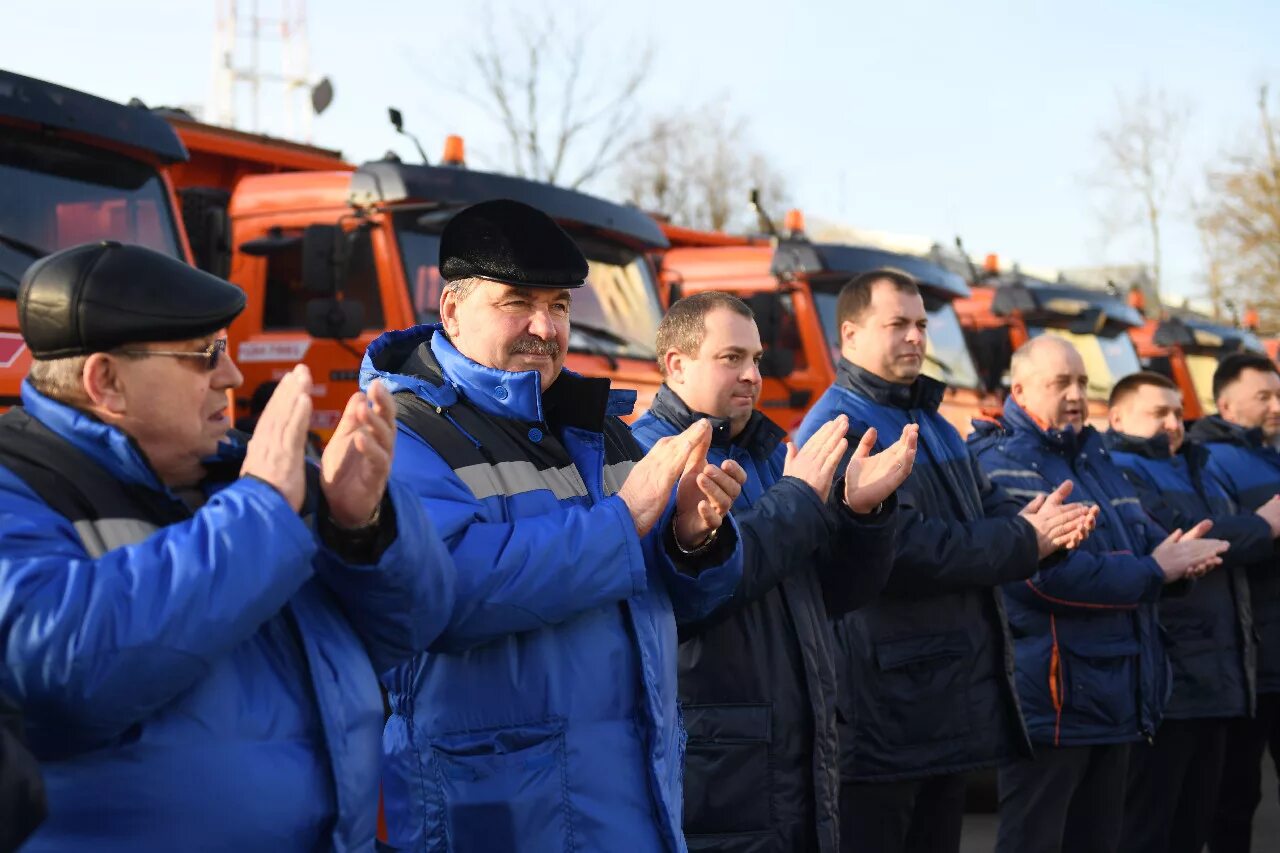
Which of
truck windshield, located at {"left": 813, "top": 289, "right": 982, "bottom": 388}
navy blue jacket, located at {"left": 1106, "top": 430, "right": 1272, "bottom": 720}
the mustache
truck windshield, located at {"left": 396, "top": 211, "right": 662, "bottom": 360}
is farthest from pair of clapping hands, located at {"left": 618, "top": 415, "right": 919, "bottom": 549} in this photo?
truck windshield, located at {"left": 813, "top": 289, "right": 982, "bottom": 388}

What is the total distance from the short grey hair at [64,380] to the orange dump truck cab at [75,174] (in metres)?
2.94

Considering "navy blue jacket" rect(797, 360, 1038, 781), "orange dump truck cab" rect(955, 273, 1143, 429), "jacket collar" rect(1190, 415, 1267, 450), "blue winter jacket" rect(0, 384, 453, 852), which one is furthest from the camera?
"orange dump truck cab" rect(955, 273, 1143, 429)

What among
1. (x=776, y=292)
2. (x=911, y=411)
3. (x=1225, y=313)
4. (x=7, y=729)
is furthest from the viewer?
(x=1225, y=313)

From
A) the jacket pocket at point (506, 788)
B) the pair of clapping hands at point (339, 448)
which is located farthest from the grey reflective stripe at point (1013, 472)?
the pair of clapping hands at point (339, 448)

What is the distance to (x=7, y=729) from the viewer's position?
1.65m

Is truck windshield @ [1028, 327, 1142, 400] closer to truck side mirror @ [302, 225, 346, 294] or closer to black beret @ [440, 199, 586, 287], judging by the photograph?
truck side mirror @ [302, 225, 346, 294]

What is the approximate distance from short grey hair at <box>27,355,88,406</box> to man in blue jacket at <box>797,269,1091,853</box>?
210 cm

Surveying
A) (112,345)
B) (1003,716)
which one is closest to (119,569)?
(112,345)

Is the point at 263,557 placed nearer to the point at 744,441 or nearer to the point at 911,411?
the point at 744,441

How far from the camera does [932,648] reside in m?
3.95

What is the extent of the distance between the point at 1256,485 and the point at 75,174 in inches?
202

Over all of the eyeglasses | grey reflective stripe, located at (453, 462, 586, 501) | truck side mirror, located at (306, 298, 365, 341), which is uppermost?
the eyeglasses

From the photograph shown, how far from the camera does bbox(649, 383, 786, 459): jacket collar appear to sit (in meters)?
3.75

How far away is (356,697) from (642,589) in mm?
607
